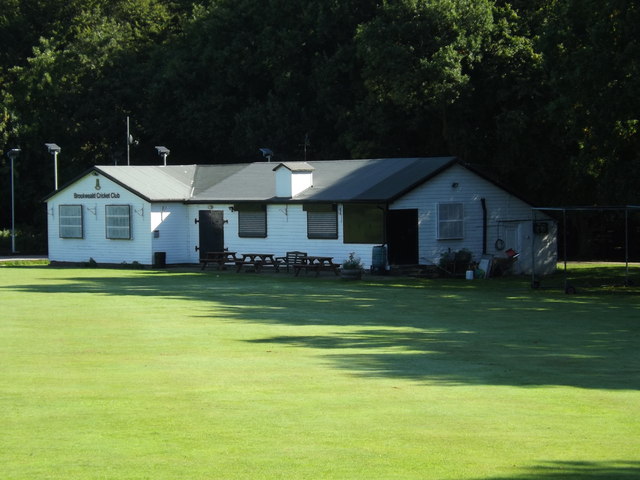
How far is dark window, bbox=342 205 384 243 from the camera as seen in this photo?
40.2m

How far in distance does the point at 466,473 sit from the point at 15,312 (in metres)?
18.6

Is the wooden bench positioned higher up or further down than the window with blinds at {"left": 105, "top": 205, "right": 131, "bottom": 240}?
further down

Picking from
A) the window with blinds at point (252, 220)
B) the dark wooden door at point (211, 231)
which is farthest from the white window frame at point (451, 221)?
the dark wooden door at point (211, 231)

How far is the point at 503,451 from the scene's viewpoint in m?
10.6

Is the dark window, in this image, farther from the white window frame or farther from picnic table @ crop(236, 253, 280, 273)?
picnic table @ crop(236, 253, 280, 273)

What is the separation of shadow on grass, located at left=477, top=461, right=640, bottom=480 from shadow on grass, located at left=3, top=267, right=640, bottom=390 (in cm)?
490

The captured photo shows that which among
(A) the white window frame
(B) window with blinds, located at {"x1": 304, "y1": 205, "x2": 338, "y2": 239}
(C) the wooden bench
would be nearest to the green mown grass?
(A) the white window frame

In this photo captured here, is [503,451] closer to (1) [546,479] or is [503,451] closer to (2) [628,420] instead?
(1) [546,479]

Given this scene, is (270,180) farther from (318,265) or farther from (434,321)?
(434,321)

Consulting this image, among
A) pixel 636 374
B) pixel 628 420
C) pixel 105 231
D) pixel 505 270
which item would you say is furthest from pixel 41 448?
pixel 105 231

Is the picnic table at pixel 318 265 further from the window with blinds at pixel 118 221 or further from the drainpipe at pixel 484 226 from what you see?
the window with blinds at pixel 118 221

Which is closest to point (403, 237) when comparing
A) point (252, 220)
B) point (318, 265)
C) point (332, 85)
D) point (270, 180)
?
point (318, 265)

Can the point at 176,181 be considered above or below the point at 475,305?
above

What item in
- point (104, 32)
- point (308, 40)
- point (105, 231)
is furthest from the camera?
point (104, 32)
